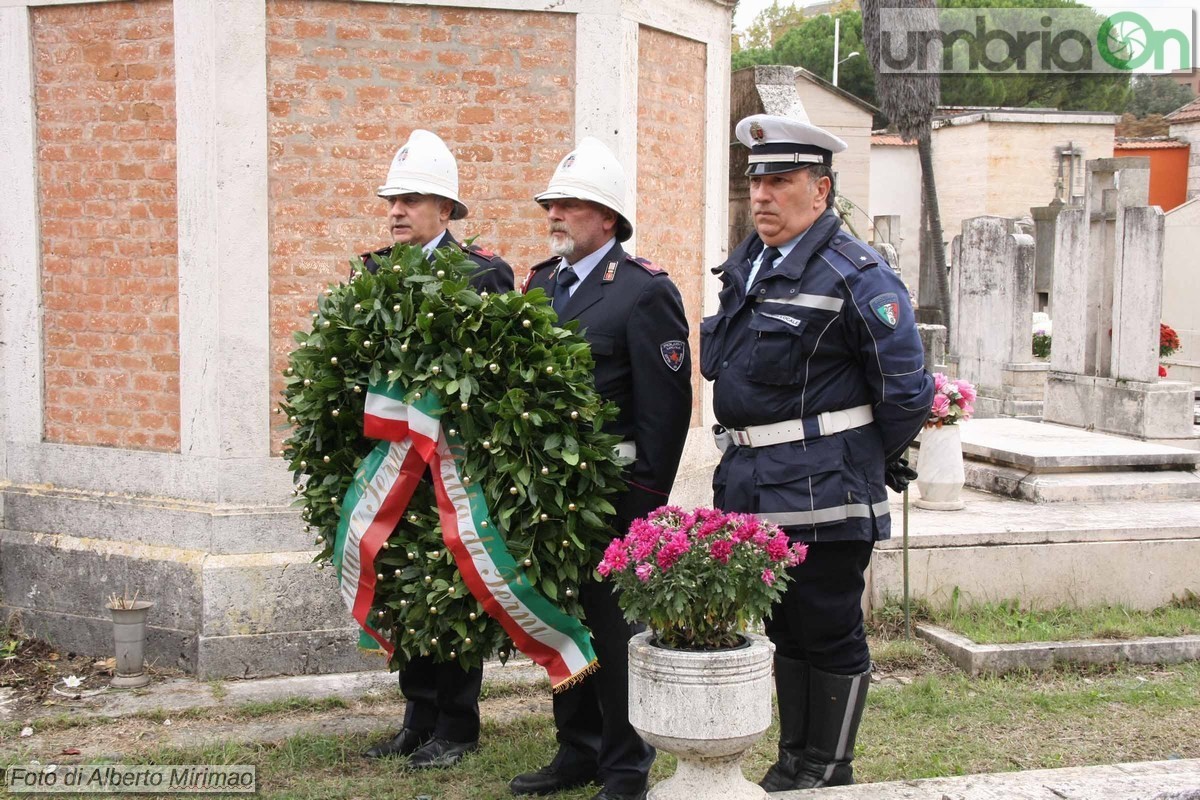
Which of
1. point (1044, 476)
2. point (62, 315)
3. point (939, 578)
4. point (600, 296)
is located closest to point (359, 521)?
point (600, 296)

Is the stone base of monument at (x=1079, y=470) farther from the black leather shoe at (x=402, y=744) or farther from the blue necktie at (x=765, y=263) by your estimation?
the black leather shoe at (x=402, y=744)

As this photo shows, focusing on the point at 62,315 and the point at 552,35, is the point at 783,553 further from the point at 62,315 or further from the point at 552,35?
the point at 62,315

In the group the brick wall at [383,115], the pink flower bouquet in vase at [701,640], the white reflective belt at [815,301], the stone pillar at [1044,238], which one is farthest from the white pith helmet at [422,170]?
the stone pillar at [1044,238]

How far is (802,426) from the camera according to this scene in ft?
13.1

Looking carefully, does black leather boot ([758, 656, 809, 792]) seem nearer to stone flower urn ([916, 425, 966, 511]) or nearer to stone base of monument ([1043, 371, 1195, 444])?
stone flower urn ([916, 425, 966, 511])

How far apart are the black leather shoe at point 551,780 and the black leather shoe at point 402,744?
0.55m

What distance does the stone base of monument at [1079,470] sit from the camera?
26.1 feet

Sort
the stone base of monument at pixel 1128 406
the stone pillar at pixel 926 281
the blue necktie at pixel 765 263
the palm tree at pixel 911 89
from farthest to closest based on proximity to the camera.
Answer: the palm tree at pixel 911 89
the stone pillar at pixel 926 281
the stone base of monument at pixel 1128 406
the blue necktie at pixel 765 263

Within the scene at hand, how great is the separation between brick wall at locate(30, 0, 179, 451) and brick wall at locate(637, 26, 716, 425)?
2.29m

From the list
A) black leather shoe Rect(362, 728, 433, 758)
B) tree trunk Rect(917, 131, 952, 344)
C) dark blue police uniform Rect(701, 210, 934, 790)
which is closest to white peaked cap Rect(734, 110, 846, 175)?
dark blue police uniform Rect(701, 210, 934, 790)

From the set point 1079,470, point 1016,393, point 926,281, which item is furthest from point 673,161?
point 926,281

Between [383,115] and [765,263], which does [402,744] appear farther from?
[383,115]

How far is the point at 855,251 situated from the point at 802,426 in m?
0.58

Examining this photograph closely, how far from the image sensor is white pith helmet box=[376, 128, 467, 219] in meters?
4.83
